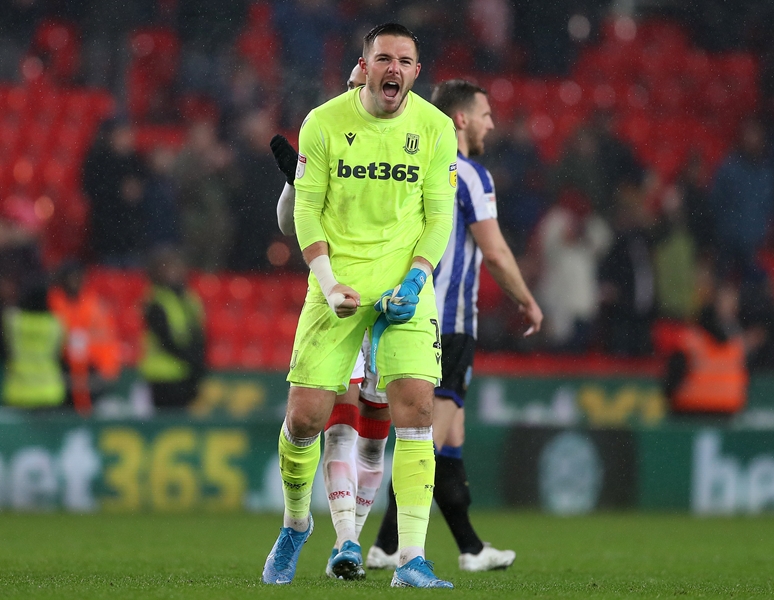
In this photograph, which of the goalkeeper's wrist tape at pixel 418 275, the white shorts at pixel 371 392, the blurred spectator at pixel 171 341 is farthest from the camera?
the blurred spectator at pixel 171 341

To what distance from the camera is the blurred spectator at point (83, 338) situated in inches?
449

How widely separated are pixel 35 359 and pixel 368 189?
6.81 metres

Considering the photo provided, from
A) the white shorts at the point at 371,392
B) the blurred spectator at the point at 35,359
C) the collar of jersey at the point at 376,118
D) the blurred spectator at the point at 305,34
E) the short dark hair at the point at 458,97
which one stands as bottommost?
the blurred spectator at the point at 35,359

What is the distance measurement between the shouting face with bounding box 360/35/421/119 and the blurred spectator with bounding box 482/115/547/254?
848cm

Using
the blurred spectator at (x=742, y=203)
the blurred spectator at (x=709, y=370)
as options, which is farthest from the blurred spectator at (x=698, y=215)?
the blurred spectator at (x=709, y=370)

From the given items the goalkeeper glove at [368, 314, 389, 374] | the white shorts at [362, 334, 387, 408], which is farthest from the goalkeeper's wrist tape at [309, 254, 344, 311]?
the white shorts at [362, 334, 387, 408]

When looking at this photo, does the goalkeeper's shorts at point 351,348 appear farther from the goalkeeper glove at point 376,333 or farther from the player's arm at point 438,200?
the player's arm at point 438,200

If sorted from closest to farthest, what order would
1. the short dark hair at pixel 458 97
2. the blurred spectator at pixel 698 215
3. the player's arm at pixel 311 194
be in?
1. the player's arm at pixel 311 194
2. the short dark hair at pixel 458 97
3. the blurred spectator at pixel 698 215

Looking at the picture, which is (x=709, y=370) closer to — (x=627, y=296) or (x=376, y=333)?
(x=627, y=296)

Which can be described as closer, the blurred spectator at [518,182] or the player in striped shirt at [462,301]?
the player in striped shirt at [462,301]

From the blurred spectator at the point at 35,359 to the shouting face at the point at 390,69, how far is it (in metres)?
6.81

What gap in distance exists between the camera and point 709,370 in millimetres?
12055

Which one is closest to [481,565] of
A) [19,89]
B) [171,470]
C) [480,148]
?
[480,148]

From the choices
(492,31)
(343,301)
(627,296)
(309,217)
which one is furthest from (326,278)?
(492,31)
